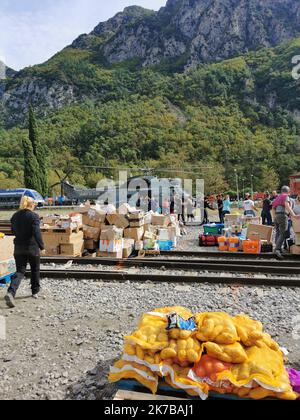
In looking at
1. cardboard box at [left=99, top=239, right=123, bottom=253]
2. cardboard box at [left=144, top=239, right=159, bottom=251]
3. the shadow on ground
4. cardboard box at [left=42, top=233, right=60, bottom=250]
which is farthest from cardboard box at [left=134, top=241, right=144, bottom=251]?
Answer: the shadow on ground

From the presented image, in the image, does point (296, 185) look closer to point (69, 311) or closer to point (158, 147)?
point (69, 311)

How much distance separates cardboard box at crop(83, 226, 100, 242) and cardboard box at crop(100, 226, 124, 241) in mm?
572

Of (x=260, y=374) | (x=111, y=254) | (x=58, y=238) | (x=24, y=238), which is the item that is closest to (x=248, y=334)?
(x=260, y=374)

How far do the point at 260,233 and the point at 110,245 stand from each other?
4714 millimetres

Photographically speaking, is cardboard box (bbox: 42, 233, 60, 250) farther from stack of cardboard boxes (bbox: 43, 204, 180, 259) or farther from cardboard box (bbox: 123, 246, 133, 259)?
cardboard box (bbox: 123, 246, 133, 259)

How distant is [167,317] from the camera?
129 inches

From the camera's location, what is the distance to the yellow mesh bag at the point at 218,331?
3.00 m

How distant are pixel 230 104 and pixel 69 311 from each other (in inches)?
4628

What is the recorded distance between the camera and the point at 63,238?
9516mm

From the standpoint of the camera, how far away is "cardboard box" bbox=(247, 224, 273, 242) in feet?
34.7

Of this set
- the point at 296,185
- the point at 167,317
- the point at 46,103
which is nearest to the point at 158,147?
the point at 296,185

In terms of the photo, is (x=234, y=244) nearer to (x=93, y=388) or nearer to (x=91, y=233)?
(x=91, y=233)

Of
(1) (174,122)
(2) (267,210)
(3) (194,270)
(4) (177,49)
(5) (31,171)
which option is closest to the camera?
(3) (194,270)

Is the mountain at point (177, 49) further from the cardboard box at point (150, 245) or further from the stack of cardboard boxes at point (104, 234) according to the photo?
the cardboard box at point (150, 245)
